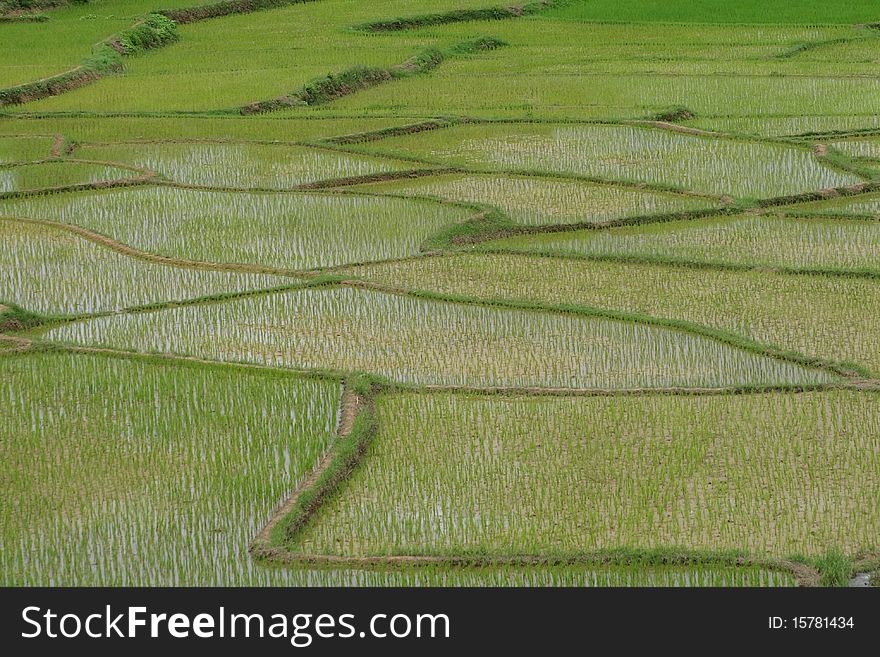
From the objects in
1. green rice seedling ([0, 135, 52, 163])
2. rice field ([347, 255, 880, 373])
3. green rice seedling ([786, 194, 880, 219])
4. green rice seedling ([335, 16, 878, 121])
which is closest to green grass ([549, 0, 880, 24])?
green rice seedling ([335, 16, 878, 121])

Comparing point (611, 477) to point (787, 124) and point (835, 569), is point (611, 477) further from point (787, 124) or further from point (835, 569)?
point (787, 124)

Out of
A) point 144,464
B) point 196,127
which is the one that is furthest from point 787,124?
point 144,464

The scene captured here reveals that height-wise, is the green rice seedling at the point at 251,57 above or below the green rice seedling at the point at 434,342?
above

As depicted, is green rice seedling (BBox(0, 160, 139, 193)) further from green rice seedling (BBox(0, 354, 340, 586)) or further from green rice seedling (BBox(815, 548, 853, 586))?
green rice seedling (BBox(815, 548, 853, 586))

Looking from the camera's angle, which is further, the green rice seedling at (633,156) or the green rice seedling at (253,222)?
the green rice seedling at (633,156)

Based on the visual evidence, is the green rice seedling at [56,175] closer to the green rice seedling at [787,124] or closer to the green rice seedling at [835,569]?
the green rice seedling at [787,124]

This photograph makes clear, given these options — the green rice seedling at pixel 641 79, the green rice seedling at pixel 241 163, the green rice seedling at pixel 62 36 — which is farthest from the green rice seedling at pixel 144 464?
the green rice seedling at pixel 62 36
